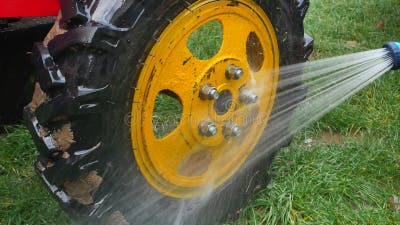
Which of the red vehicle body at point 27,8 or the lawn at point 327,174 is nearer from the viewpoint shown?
the red vehicle body at point 27,8

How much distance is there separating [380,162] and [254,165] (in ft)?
2.34

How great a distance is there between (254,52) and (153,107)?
19.6 inches

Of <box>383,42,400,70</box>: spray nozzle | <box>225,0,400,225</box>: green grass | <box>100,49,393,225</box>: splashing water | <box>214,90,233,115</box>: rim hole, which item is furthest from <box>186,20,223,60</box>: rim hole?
<box>214,90,233,115</box>: rim hole

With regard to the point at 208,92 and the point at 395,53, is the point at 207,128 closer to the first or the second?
the point at 208,92

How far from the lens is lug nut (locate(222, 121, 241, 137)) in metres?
1.82

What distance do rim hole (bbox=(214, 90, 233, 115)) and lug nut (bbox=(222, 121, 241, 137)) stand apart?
0.05m

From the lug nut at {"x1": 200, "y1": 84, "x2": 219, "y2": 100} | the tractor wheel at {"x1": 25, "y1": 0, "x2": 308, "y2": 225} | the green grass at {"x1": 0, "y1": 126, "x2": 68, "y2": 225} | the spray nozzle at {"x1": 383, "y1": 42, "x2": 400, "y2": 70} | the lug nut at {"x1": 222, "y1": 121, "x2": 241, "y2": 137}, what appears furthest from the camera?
the spray nozzle at {"x1": 383, "y1": 42, "x2": 400, "y2": 70}

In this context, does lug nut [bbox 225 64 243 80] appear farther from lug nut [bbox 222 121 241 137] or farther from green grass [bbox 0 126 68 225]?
green grass [bbox 0 126 68 225]

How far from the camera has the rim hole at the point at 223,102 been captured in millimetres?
1781

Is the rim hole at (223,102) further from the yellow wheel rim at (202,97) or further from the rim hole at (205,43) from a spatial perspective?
the rim hole at (205,43)

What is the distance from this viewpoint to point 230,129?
1.82 m

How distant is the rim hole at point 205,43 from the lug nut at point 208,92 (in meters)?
1.55

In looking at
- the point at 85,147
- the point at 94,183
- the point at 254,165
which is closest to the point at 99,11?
the point at 85,147

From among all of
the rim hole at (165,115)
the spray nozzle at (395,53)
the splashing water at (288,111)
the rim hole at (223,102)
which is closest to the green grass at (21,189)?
the splashing water at (288,111)
